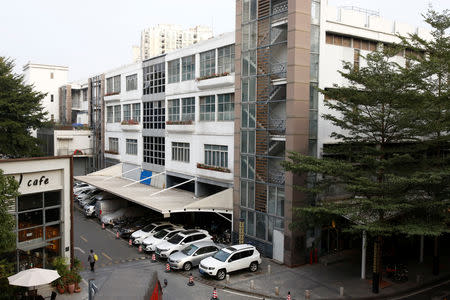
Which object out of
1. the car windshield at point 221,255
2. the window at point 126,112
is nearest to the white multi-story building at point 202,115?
the car windshield at point 221,255

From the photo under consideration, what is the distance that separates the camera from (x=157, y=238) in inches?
1113

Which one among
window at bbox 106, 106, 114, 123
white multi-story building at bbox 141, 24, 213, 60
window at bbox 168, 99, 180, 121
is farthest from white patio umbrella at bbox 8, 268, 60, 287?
white multi-story building at bbox 141, 24, 213, 60

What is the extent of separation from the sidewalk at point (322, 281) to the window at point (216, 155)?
885 centimetres

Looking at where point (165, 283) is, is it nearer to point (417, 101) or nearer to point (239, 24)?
point (417, 101)

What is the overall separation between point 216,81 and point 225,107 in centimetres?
217

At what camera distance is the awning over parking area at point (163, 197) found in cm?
2806

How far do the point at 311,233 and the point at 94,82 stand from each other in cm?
4275

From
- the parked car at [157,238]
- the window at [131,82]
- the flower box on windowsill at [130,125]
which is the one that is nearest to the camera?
the parked car at [157,238]

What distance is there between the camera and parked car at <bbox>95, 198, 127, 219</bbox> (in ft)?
124

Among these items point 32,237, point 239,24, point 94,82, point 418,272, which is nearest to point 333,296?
point 418,272

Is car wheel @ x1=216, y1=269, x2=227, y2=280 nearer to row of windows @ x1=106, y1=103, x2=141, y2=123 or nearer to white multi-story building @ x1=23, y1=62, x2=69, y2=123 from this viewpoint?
row of windows @ x1=106, y1=103, x2=141, y2=123

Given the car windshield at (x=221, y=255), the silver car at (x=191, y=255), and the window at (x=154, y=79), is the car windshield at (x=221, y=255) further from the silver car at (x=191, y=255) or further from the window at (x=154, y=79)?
the window at (x=154, y=79)

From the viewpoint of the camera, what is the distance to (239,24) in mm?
28234

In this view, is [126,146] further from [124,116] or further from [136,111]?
[136,111]
